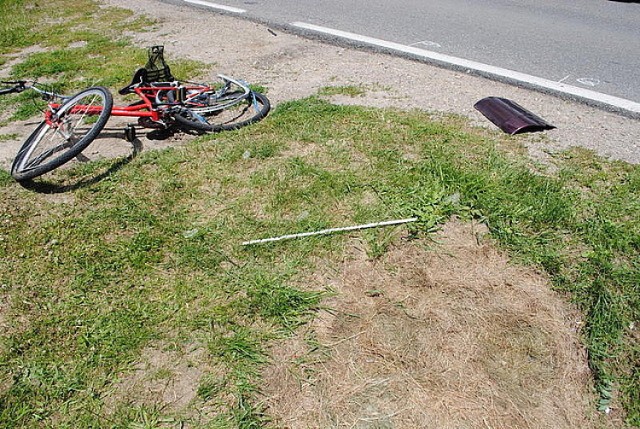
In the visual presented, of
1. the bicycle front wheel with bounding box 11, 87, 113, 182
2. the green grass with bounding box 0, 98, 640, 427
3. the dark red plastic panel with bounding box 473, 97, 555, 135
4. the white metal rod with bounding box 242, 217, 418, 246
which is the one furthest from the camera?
the dark red plastic panel with bounding box 473, 97, 555, 135

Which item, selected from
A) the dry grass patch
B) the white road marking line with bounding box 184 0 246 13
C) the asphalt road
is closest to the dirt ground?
the dry grass patch

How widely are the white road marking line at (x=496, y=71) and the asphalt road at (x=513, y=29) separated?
145 mm

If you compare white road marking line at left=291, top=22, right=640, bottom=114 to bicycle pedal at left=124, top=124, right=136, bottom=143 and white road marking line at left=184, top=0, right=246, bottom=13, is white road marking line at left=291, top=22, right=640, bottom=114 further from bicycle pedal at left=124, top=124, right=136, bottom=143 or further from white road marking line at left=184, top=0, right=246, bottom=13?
bicycle pedal at left=124, top=124, right=136, bottom=143

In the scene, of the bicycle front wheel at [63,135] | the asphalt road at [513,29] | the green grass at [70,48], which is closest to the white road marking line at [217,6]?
the asphalt road at [513,29]


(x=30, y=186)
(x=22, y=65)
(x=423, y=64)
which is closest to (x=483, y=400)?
(x=30, y=186)

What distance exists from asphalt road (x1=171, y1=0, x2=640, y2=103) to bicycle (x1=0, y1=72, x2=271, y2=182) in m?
3.07

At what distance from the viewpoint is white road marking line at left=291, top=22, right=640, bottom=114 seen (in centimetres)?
495

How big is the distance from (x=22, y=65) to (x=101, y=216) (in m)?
4.43

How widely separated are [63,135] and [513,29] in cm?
646

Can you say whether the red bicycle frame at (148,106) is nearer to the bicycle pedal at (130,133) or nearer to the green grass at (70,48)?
the bicycle pedal at (130,133)

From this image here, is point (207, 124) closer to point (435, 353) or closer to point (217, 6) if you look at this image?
point (435, 353)

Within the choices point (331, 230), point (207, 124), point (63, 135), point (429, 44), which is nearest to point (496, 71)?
point (429, 44)

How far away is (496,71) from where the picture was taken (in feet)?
18.8

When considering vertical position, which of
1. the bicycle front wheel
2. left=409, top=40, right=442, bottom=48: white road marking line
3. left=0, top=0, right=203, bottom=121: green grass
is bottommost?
left=0, top=0, right=203, bottom=121: green grass
